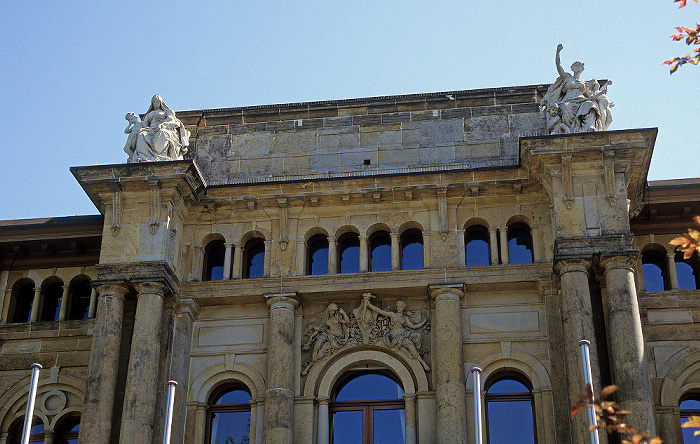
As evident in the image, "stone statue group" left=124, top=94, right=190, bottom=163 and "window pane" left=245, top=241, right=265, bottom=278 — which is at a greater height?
"stone statue group" left=124, top=94, right=190, bottom=163

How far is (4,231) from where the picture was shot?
91.8ft

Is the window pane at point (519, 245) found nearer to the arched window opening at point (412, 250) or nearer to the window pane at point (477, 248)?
the window pane at point (477, 248)

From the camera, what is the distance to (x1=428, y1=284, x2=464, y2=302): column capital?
2509 cm

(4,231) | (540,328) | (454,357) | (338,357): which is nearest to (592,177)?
(540,328)

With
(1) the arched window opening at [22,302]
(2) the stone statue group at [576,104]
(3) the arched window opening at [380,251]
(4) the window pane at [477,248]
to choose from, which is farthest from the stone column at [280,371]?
(2) the stone statue group at [576,104]

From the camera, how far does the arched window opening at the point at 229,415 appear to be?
24922 mm

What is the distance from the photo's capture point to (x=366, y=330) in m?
25.4

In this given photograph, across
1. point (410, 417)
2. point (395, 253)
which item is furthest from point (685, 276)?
point (410, 417)

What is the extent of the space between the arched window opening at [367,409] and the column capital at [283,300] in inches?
82.6

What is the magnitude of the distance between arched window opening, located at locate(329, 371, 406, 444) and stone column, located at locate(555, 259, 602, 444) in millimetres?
4055

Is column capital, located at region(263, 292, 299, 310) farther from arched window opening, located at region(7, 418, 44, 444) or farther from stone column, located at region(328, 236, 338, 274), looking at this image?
arched window opening, located at region(7, 418, 44, 444)

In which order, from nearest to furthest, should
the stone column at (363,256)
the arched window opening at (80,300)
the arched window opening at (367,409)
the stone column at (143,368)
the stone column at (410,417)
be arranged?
the stone column at (143,368), the stone column at (410,417), the arched window opening at (367,409), the stone column at (363,256), the arched window opening at (80,300)

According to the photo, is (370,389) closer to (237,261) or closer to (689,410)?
(237,261)

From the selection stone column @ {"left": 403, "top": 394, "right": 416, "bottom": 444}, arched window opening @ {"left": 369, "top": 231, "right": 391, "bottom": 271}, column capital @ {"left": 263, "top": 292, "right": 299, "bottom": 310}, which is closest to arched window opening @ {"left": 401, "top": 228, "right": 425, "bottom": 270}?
arched window opening @ {"left": 369, "top": 231, "right": 391, "bottom": 271}
